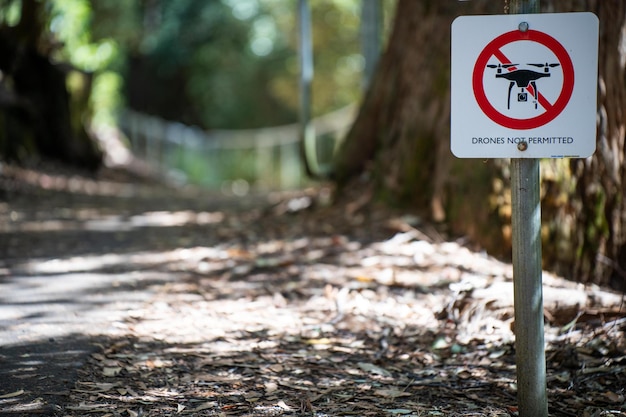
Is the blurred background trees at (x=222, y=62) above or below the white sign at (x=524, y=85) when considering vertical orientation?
above

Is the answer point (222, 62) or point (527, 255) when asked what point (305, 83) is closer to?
point (527, 255)

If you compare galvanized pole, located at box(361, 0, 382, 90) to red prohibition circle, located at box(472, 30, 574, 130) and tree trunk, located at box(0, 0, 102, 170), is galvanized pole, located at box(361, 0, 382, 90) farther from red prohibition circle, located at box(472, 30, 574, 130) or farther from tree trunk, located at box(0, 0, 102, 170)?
red prohibition circle, located at box(472, 30, 574, 130)

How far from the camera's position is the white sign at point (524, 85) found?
3242 millimetres

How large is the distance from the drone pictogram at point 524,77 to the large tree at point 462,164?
83cm

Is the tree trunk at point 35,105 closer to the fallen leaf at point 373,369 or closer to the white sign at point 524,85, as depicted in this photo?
the fallen leaf at point 373,369

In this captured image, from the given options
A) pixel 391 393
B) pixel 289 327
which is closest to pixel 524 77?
pixel 391 393

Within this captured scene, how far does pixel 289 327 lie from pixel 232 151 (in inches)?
845

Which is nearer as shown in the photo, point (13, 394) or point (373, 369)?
point (13, 394)

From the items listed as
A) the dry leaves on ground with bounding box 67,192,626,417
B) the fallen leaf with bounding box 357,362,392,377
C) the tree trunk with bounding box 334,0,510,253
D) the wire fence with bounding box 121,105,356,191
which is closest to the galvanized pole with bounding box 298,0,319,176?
the tree trunk with bounding box 334,0,510,253

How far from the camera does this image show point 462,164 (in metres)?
6.88

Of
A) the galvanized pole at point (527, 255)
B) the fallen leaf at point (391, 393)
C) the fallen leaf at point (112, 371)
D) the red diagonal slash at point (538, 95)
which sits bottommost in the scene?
the fallen leaf at point (391, 393)

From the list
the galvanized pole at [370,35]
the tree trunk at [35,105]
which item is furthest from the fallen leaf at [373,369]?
the tree trunk at [35,105]

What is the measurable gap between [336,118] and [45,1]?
11.1m

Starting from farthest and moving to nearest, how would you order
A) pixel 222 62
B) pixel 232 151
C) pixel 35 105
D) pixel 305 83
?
1. pixel 222 62
2. pixel 232 151
3. pixel 35 105
4. pixel 305 83
